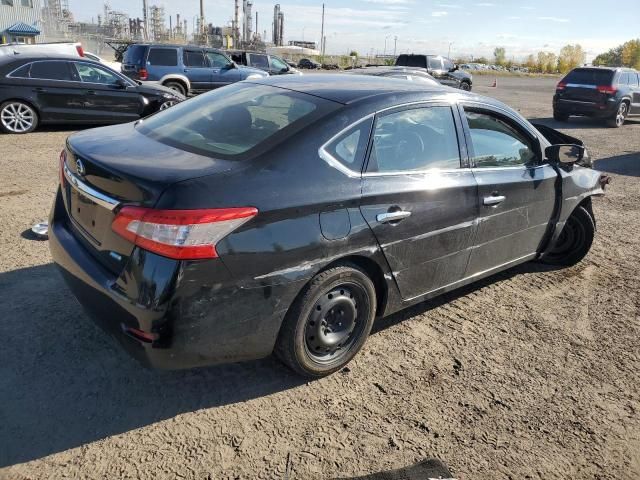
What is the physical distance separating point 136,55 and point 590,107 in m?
13.4

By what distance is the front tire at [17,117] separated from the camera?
9.12m

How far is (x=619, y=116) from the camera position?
15672 millimetres

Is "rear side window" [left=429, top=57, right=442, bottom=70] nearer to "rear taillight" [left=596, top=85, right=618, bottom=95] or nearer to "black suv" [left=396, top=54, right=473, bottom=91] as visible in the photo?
"black suv" [left=396, top=54, right=473, bottom=91]

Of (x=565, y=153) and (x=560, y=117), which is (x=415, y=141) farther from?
(x=560, y=117)

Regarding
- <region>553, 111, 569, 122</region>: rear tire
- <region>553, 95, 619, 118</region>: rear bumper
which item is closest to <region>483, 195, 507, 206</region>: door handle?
<region>553, 95, 619, 118</region>: rear bumper

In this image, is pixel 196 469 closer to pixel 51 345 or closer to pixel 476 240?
pixel 51 345

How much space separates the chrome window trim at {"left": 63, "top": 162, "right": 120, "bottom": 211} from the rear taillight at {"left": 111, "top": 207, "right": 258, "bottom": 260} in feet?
0.43

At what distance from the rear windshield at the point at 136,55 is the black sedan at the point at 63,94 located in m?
4.65

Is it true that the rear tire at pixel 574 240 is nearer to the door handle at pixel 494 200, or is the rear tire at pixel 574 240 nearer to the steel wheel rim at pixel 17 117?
the door handle at pixel 494 200

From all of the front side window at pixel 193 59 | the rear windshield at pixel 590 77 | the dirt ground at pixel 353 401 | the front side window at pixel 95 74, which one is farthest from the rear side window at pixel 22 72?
the rear windshield at pixel 590 77

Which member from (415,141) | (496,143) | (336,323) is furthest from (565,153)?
(336,323)

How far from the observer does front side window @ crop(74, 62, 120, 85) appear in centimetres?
976

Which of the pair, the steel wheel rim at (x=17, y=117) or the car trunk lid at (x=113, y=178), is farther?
the steel wheel rim at (x=17, y=117)

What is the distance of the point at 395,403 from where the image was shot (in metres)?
2.83
